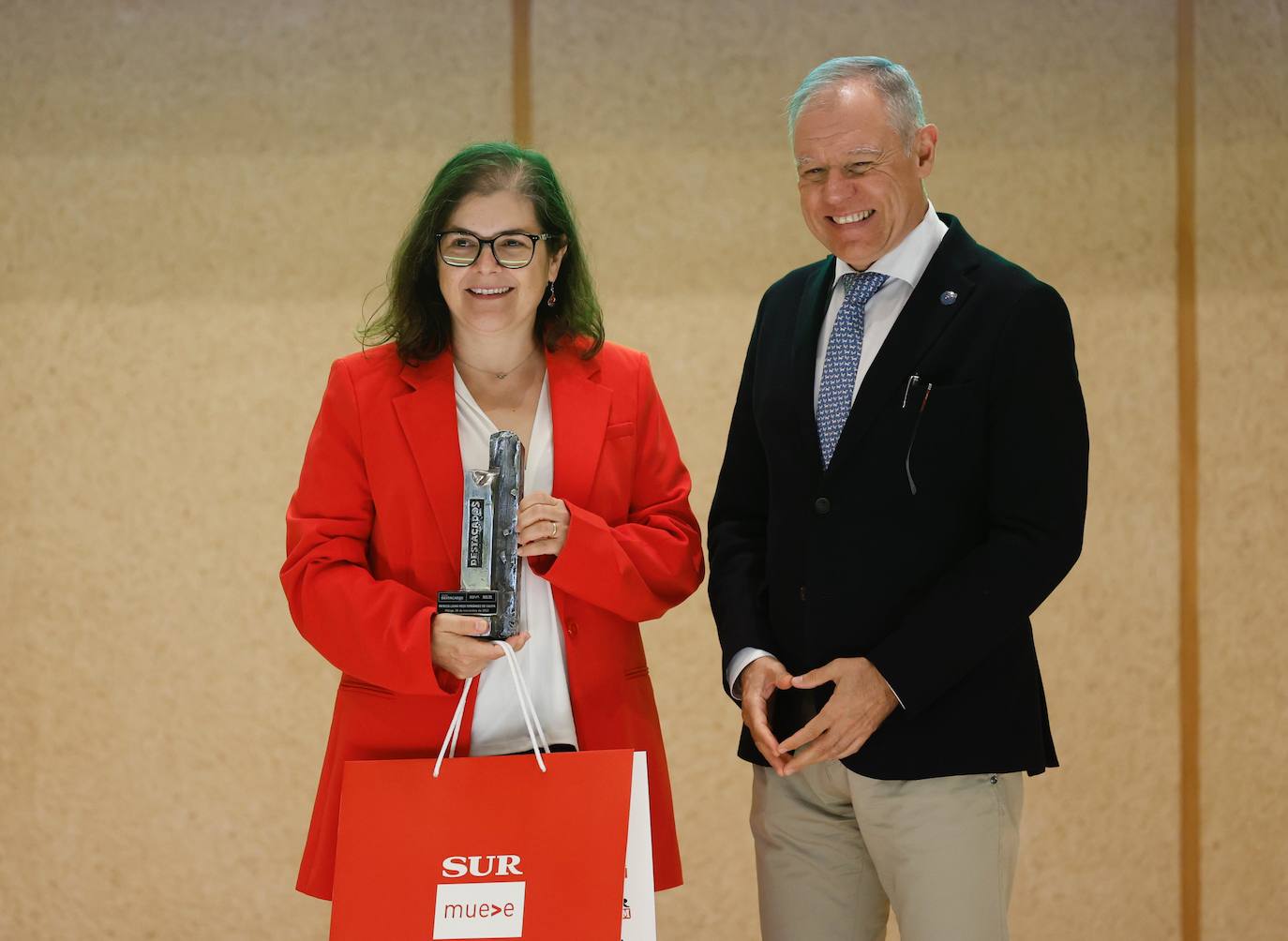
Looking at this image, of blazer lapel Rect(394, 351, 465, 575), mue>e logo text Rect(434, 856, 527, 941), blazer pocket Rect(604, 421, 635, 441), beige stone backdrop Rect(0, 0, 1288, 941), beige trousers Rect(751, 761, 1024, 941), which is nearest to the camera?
mue>e logo text Rect(434, 856, 527, 941)

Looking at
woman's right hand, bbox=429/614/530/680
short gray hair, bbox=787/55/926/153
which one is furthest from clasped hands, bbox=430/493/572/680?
short gray hair, bbox=787/55/926/153

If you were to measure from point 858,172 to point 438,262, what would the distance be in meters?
0.67

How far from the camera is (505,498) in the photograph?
1.79 meters

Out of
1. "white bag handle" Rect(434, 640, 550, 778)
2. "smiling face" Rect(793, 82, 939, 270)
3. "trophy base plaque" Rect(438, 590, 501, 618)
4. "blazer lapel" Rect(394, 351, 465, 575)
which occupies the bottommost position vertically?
"white bag handle" Rect(434, 640, 550, 778)

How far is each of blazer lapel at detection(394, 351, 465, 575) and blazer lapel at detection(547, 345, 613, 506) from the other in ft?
0.52

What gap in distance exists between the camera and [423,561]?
1969 millimetres

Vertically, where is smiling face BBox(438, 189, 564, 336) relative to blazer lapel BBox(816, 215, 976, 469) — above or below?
above

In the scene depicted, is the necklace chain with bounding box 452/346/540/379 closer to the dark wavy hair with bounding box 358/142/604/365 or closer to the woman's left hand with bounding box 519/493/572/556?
the dark wavy hair with bounding box 358/142/604/365

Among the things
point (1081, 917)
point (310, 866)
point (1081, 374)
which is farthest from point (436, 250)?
point (1081, 917)

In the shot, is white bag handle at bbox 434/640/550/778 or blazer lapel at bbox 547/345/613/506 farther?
blazer lapel at bbox 547/345/613/506

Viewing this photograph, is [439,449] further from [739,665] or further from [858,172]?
[858,172]

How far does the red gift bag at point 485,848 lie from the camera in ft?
5.73

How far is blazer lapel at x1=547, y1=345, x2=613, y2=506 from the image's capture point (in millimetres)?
2014

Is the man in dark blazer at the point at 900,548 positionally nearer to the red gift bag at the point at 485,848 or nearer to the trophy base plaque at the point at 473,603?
the red gift bag at the point at 485,848
